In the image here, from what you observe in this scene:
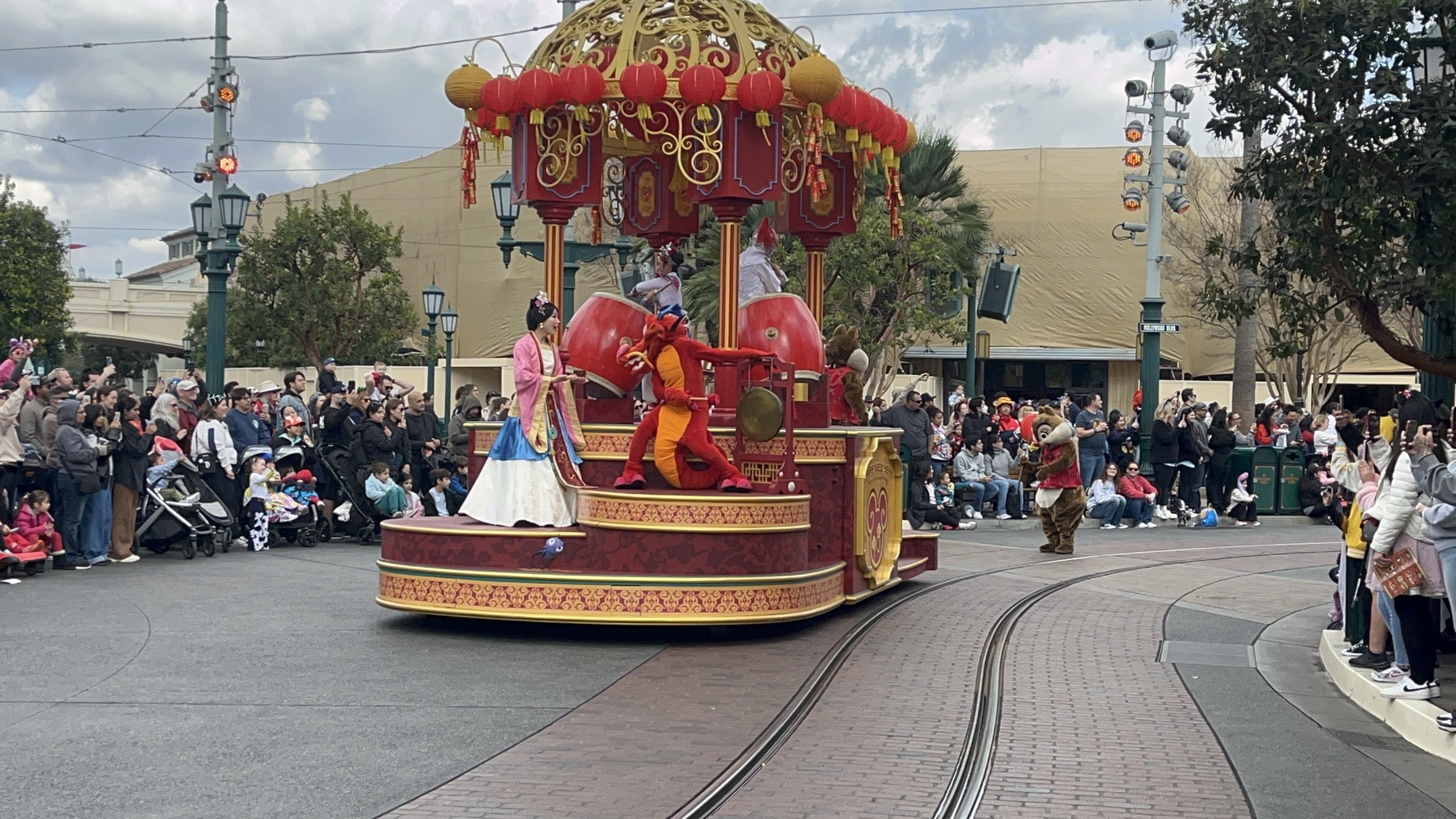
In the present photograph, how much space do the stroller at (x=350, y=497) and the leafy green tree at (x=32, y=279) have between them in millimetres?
32571

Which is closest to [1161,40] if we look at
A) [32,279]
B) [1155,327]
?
[1155,327]

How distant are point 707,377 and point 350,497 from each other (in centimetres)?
517

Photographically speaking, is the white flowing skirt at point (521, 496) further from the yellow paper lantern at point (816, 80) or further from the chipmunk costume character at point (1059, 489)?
the chipmunk costume character at point (1059, 489)

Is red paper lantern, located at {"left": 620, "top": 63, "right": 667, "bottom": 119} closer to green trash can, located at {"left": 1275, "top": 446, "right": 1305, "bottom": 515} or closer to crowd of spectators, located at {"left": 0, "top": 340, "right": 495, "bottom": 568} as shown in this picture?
crowd of spectators, located at {"left": 0, "top": 340, "right": 495, "bottom": 568}

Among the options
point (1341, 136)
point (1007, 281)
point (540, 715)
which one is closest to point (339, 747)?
point (540, 715)

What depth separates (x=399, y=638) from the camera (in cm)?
1019

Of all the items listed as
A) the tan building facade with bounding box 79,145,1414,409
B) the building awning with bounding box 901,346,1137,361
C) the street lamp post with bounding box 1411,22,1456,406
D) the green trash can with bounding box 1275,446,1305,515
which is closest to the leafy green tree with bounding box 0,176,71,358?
the tan building facade with bounding box 79,145,1414,409

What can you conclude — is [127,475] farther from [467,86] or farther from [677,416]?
[677,416]

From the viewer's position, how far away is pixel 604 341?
1189cm

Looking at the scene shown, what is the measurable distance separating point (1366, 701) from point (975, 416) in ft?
40.5

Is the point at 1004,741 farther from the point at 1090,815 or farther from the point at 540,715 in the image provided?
the point at 540,715

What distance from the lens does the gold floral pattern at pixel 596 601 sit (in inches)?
396

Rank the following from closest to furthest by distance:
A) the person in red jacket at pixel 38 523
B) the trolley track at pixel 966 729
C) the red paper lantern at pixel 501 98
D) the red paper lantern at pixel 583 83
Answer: the trolley track at pixel 966 729
the red paper lantern at pixel 583 83
the red paper lantern at pixel 501 98
the person in red jacket at pixel 38 523

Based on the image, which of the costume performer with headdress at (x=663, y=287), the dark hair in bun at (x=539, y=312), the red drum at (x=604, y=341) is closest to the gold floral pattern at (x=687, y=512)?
the dark hair in bun at (x=539, y=312)
